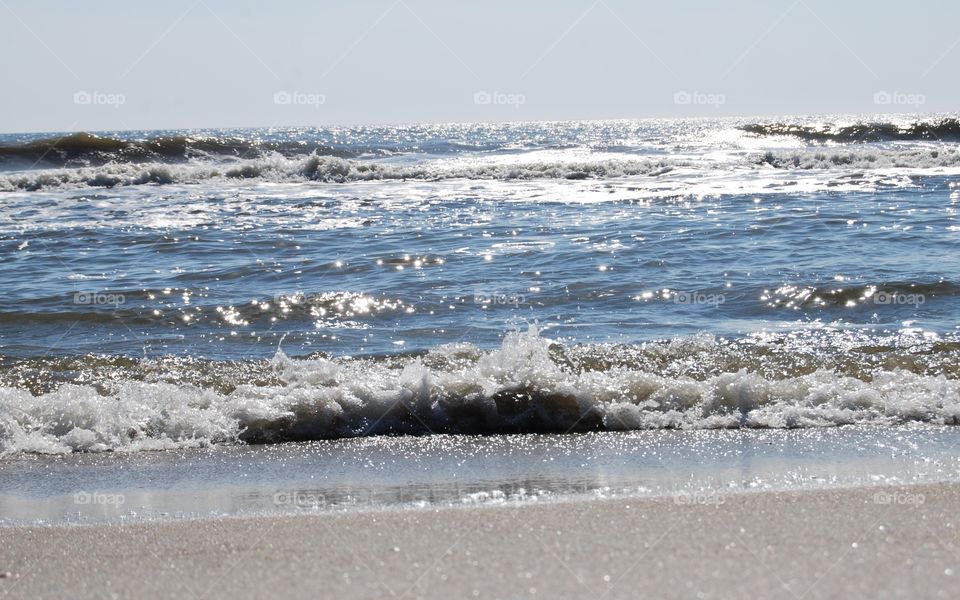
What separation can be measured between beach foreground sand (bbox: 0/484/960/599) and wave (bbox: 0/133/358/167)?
87.2ft

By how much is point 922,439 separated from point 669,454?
1489mm

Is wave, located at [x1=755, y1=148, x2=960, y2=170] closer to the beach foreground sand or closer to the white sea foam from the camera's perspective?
the white sea foam

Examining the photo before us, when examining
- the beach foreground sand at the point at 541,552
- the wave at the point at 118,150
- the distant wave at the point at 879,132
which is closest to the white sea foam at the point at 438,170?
the wave at the point at 118,150

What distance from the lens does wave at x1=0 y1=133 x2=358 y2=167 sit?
2884 cm

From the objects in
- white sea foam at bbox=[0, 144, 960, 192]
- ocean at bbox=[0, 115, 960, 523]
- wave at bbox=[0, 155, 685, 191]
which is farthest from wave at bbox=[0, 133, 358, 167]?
ocean at bbox=[0, 115, 960, 523]

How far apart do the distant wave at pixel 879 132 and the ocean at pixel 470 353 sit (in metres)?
21.8

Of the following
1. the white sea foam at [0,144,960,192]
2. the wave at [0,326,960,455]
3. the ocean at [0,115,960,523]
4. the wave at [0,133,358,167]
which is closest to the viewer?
the ocean at [0,115,960,523]

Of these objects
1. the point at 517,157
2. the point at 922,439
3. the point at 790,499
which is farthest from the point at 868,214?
the point at 517,157

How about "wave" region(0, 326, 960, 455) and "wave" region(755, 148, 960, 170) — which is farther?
"wave" region(755, 148, 960, 170)

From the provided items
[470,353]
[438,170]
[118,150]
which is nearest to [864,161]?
[438,170]

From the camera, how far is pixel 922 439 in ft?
16.8

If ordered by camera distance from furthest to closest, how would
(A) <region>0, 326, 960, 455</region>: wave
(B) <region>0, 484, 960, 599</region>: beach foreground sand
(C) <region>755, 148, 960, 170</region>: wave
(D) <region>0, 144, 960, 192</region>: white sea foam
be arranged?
(C) <region>755, 148, 960, 170</region>: wave → (D) <region>0, 144, 960, 192</region>: white sea foam → (A) <region>0, 326, 960, 455</region>: wave → (B) <region>0, 484, 960, 599</region>: beach foreground sand

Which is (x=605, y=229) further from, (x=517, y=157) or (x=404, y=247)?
(x=517, y=157)

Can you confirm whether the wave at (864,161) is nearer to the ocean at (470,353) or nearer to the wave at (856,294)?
the ocean at (470,353)
